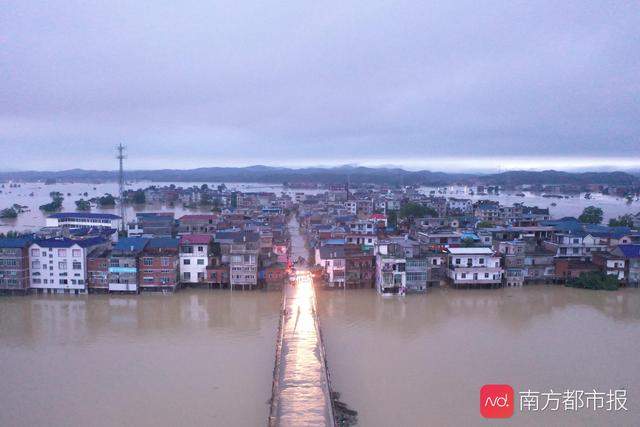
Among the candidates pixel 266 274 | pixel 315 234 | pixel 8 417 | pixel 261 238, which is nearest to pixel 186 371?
pixel 8 417

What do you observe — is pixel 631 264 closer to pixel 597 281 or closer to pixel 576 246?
pixel 597 281

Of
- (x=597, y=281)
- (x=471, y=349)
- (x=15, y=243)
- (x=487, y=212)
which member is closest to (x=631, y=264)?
(x=597, y=281)

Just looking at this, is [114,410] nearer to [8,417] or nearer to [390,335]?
[8,417]

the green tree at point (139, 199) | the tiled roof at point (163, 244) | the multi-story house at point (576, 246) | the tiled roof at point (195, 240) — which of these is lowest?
the multi-story house at point (576, 246)

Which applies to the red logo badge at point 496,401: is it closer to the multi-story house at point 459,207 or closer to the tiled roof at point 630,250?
the tiled roof at point 630,250

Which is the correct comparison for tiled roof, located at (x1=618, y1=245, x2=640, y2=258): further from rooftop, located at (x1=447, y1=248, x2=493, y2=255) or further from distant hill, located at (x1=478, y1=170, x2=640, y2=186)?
distant hill, located at (x1=478, y1=170, x2=640, y2=186)

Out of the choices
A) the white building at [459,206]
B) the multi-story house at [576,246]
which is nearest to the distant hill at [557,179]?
the white building at [459,206]

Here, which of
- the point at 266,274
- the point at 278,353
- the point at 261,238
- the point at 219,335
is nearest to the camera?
the point at 278,353
